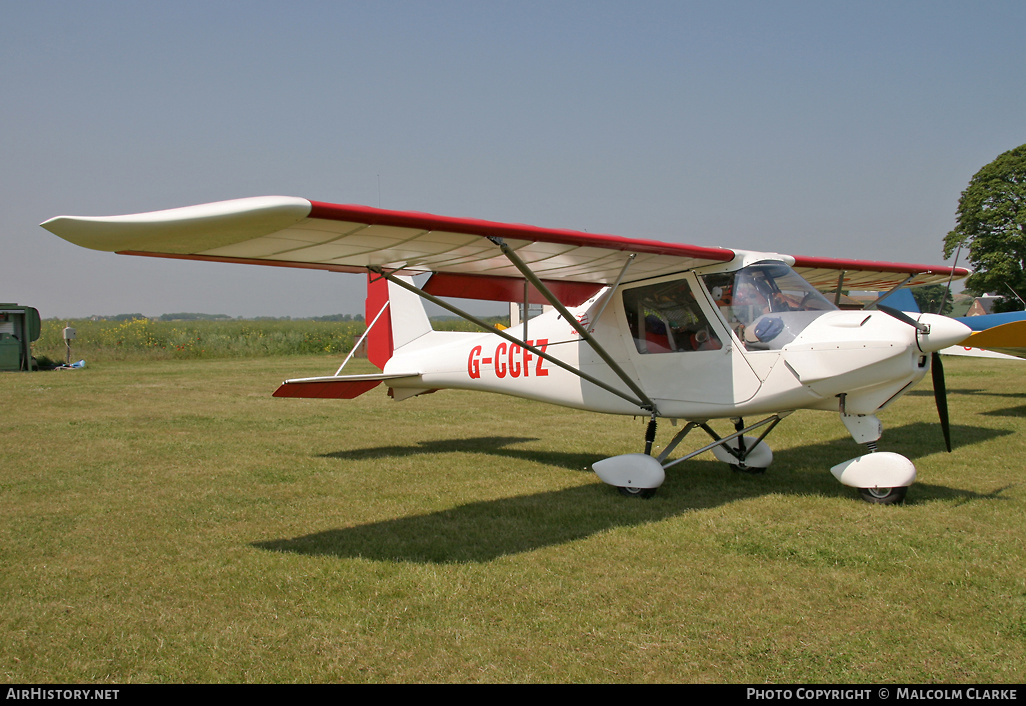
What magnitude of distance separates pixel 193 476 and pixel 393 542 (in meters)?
3.35

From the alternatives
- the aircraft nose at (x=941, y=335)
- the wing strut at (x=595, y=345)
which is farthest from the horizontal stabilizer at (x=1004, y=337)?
the wing strut at (x=595, y=345)

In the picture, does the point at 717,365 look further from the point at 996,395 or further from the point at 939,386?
the point at 996,395

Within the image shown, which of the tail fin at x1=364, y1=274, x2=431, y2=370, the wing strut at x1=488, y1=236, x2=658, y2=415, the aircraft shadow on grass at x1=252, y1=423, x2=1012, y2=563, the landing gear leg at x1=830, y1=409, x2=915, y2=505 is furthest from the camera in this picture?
Result: the tail fin at x1=364, y1=274, x2=431, y2=370

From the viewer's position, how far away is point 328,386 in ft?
25.5

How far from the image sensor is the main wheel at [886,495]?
18.4 feet

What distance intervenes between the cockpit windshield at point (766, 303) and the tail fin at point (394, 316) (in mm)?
4395

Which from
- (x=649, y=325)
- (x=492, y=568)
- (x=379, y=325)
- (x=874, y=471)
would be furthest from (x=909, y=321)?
(x=379, y=325)

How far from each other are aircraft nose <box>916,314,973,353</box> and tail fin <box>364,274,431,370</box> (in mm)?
5899

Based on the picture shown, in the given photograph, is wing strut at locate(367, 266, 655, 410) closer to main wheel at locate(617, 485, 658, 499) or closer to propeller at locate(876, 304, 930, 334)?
main wheel at locate(617, 485, 658, 499)

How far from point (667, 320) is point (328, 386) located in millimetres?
3781

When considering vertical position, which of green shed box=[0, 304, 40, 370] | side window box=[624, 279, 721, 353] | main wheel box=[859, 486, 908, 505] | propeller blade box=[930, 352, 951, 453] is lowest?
green shed box=[0, 304, 40, 370]

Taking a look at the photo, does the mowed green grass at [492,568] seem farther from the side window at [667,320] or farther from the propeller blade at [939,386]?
the side window at [667,320]

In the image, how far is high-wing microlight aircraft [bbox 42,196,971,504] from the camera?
4996 millimetres

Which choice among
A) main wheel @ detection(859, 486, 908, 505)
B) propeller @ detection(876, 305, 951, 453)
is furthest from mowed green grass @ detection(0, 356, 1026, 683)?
propeller @ detection(876, 305, 951, 453)
